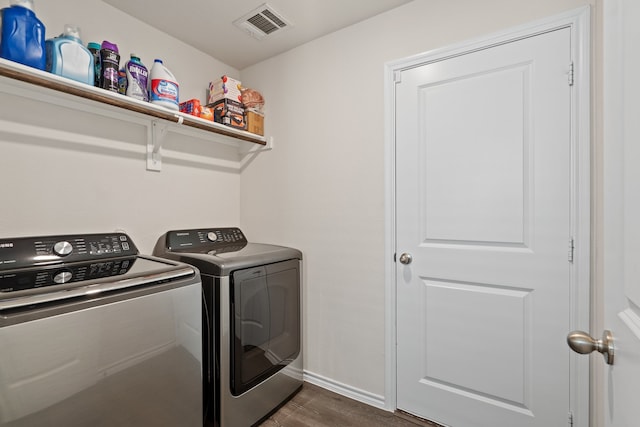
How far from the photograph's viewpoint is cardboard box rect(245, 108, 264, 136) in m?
2.31

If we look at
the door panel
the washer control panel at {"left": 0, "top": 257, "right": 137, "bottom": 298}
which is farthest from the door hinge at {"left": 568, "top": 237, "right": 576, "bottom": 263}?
the washer control panel at {"left": 0, "top": 257, "right": 137, "bottom": 298}

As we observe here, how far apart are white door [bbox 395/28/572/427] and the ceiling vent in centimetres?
87

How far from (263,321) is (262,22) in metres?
1.87

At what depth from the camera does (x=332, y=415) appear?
5.99ft

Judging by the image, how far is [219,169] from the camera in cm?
244

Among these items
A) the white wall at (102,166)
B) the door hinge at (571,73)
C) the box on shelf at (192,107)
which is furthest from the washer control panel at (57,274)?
the door hinge at (571,73)

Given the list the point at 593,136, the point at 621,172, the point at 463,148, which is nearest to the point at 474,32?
the point at 463,148

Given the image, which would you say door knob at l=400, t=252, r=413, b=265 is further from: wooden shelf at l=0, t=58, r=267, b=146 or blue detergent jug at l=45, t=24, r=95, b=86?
blue detergent jug at l=45, t=24, r=95, b=86

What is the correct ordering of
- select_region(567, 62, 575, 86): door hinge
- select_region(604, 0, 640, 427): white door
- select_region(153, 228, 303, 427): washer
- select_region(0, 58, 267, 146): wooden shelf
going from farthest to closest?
select_region(153, 228, 303, 427): washer → select_region(567, 62, 575, 86): door hinge → select_region(0, 58, 267, 146): wooden shelf → select_region(604, 0, 640, 427): white door

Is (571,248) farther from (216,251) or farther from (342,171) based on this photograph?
(216,251)

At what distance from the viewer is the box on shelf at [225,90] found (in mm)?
2207

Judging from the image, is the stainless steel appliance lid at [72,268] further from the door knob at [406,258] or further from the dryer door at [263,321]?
the door knob at [406,258]

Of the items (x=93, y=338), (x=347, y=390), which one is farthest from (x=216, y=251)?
(x=347, y=390)

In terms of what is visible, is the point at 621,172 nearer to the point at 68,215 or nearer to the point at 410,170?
the point at 410,170
